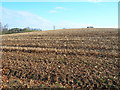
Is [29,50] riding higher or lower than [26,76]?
higher

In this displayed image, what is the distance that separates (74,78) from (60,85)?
864 millimetres

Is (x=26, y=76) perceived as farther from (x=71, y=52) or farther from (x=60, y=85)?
(x=71, y=52)

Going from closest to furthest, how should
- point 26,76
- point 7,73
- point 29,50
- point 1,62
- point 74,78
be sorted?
point 74,78, point 26,76, point 7,73, point 1,62, point 29,50

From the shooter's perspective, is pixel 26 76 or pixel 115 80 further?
pixel 26 76

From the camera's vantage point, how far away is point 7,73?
8250mm

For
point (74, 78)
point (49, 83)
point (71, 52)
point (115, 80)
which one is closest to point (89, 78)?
point (74, 78)

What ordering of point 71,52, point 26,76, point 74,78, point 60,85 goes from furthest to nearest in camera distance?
point 71,52 → point 26,76 → point 74,78 → point 60,85

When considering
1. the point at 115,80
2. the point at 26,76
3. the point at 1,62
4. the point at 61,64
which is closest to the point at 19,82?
the point at 26,76

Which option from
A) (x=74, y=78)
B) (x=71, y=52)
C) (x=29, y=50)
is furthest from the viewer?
(x=29, y=50)

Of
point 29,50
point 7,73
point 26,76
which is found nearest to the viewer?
point 26,76

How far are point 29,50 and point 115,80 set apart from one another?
313 inches

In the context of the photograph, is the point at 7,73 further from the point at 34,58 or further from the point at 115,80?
the point at 115,80

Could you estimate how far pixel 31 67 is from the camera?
848 cm

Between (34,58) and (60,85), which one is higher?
(34,58)
